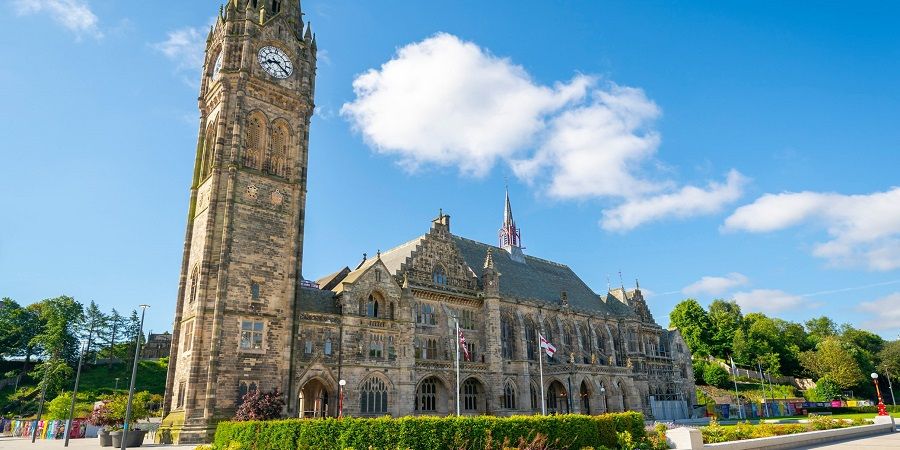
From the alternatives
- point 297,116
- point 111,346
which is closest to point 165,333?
point 111,346

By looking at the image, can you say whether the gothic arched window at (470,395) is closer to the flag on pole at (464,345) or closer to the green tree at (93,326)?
the flag on pole at (464,345)

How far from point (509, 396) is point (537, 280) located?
1662 cm

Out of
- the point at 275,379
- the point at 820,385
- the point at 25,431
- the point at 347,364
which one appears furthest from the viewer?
the point at 820,385

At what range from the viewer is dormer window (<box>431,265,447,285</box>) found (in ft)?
165

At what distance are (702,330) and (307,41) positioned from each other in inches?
3270

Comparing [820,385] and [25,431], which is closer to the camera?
[25,431]

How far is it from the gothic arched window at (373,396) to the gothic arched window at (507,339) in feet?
45.8

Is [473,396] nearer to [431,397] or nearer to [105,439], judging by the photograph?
[431,397]

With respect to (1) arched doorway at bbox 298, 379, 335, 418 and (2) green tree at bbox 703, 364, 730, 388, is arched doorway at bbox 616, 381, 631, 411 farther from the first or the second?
(2) green tree at bbox 703, 364, 730, 388

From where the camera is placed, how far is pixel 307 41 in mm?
49438

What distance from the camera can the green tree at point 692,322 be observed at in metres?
99.1

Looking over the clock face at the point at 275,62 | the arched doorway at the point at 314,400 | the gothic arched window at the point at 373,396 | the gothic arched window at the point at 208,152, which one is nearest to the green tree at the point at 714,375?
the gothic arched window at the point at 373,396

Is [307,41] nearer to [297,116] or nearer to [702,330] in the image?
[297,116]

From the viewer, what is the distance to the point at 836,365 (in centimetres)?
9056
